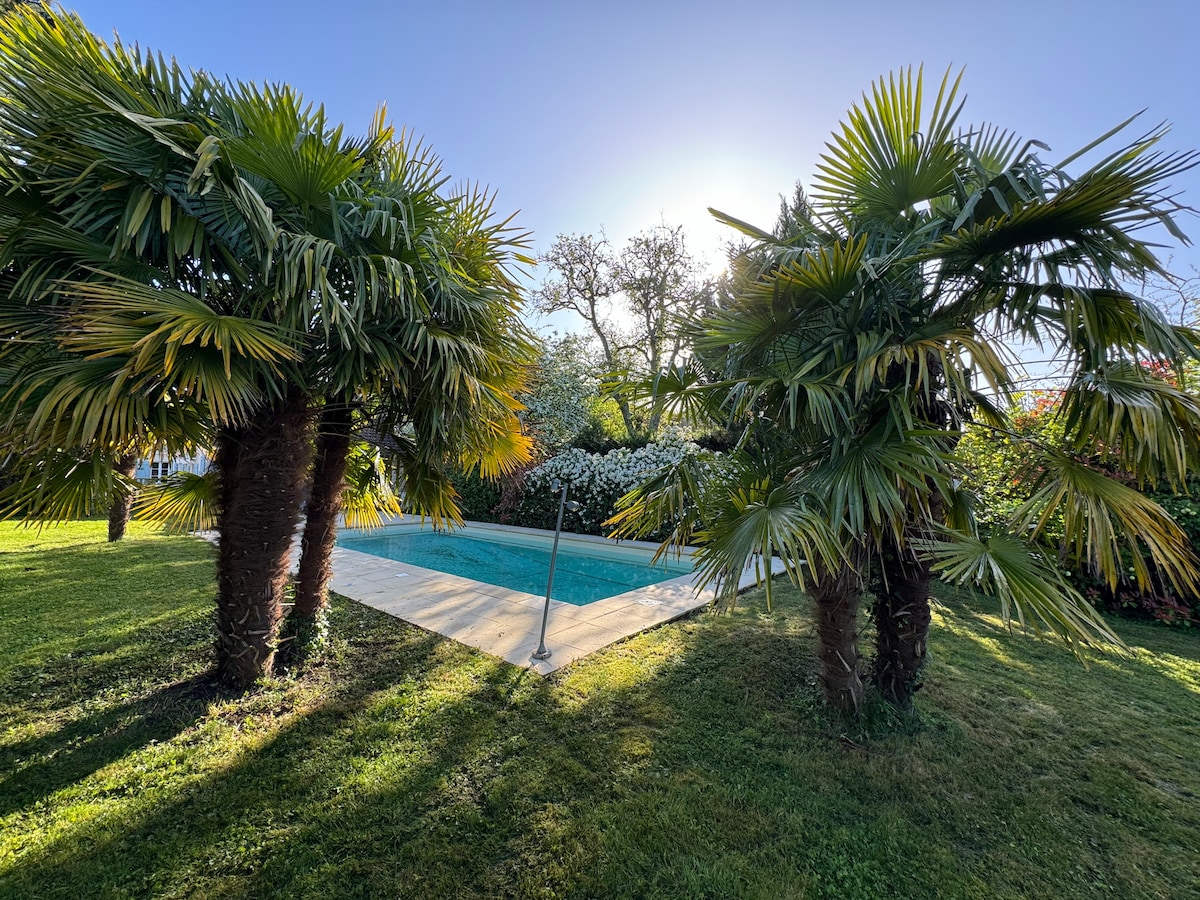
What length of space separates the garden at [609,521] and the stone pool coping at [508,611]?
0.55 m

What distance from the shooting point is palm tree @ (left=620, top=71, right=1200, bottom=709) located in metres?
2.52

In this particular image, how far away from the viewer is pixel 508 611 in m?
6.02

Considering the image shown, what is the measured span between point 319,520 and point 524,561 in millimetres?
7417

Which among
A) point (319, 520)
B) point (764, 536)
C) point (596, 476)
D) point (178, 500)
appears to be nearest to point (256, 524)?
point (319, 520)

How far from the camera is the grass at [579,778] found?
2.22 metres

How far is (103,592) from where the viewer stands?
6.10 metres

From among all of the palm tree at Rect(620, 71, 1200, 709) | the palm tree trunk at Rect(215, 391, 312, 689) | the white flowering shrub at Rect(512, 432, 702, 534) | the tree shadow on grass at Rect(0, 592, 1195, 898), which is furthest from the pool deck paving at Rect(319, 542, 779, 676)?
the white flowering shrub at Rect(512, 432, 702, 534)

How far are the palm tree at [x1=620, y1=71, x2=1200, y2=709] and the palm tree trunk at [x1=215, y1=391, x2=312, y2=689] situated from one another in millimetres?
2964

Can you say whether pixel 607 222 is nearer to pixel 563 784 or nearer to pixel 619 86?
pixel 619 86

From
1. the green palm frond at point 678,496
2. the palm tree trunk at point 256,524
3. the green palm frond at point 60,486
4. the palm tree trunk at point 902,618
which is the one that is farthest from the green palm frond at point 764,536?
the green palm frond at point 60,486

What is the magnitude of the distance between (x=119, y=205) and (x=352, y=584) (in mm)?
5561

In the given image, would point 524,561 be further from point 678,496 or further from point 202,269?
point 202,269

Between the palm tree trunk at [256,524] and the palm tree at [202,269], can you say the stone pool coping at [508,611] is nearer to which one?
the palm tree trunk at [256,524]

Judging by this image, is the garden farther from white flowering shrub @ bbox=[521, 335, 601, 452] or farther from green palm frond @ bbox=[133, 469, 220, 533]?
white flowering shrub @ bbox=[521, 335, 601, 452]
